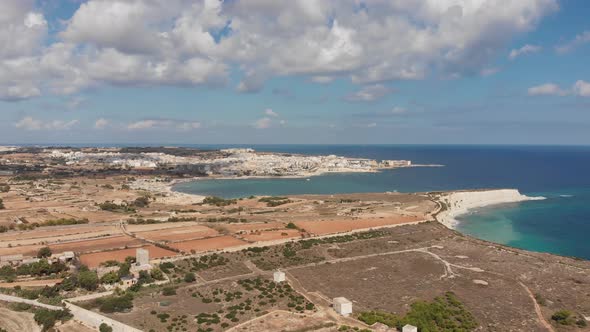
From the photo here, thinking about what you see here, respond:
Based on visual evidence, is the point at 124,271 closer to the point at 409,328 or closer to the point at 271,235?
the point at 271,235

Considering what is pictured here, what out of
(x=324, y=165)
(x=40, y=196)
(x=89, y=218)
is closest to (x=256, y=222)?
(x=89, y=218)

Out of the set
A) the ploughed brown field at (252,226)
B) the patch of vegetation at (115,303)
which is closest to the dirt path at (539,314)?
the patch of vegetation at (115,303)

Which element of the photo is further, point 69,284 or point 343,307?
point 69,284

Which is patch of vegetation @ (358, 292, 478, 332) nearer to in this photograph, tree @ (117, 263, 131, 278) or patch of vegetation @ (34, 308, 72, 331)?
patch of vegetation @ (34, 308, 72, 331)

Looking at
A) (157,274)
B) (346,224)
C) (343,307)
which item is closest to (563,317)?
(343,307)

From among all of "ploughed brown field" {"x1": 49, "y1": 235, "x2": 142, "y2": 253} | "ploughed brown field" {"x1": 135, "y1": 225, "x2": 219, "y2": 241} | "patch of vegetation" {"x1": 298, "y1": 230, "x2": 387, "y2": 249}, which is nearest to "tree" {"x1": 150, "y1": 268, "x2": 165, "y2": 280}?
"ploughed brown field" {"x1": 49, "y1": 235, "x2": 142, "y2": 253}

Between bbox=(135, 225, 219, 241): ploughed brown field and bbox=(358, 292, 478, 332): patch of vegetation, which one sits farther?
bbox=(135, 225, 219, 241): ploughed brown field

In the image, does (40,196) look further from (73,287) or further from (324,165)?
(324,165)
